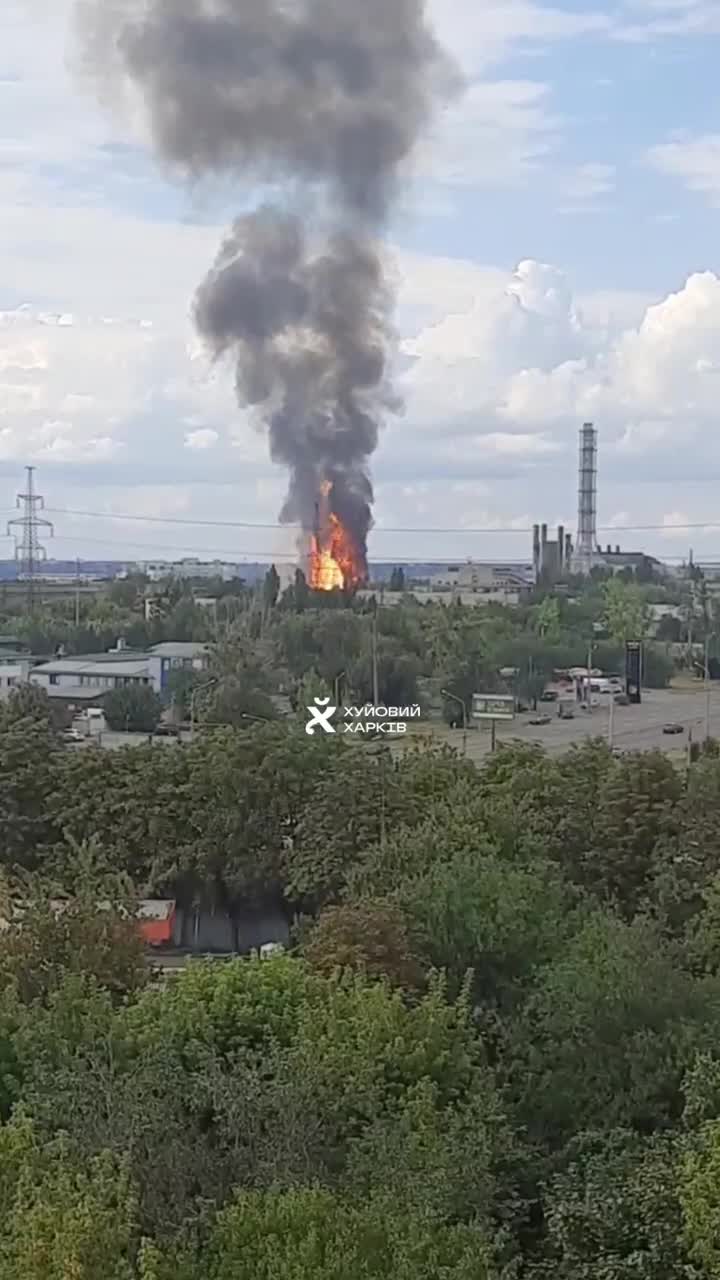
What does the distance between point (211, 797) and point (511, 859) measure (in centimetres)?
443

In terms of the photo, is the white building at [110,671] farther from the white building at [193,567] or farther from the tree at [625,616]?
the white building at [193,567]

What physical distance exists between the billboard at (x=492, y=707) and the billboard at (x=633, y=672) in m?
4.11

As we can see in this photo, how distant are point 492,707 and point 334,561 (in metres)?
13.8

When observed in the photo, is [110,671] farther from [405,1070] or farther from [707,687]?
[405,1070]

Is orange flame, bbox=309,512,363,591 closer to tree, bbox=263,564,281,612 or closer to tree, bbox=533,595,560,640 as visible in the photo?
tree, bbox=263,564,281,612

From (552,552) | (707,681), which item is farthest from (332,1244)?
(552,552)

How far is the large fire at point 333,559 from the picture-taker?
49.3 meters

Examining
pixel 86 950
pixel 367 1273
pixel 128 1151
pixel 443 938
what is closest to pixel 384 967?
pixel 443 938

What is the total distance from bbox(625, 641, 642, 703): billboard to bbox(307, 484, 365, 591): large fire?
9298 mm

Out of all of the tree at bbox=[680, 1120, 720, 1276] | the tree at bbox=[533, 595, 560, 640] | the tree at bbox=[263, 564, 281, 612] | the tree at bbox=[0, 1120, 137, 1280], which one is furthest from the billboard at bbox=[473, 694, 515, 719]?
the tree at bbox=[0, 1120, 137, 1280]

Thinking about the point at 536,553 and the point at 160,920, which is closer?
the point at 160,920

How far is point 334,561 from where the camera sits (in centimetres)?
5147

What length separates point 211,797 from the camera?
19.4 meters

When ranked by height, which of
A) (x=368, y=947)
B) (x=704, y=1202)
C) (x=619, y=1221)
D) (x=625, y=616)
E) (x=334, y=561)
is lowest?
(x=619, y=1221)
